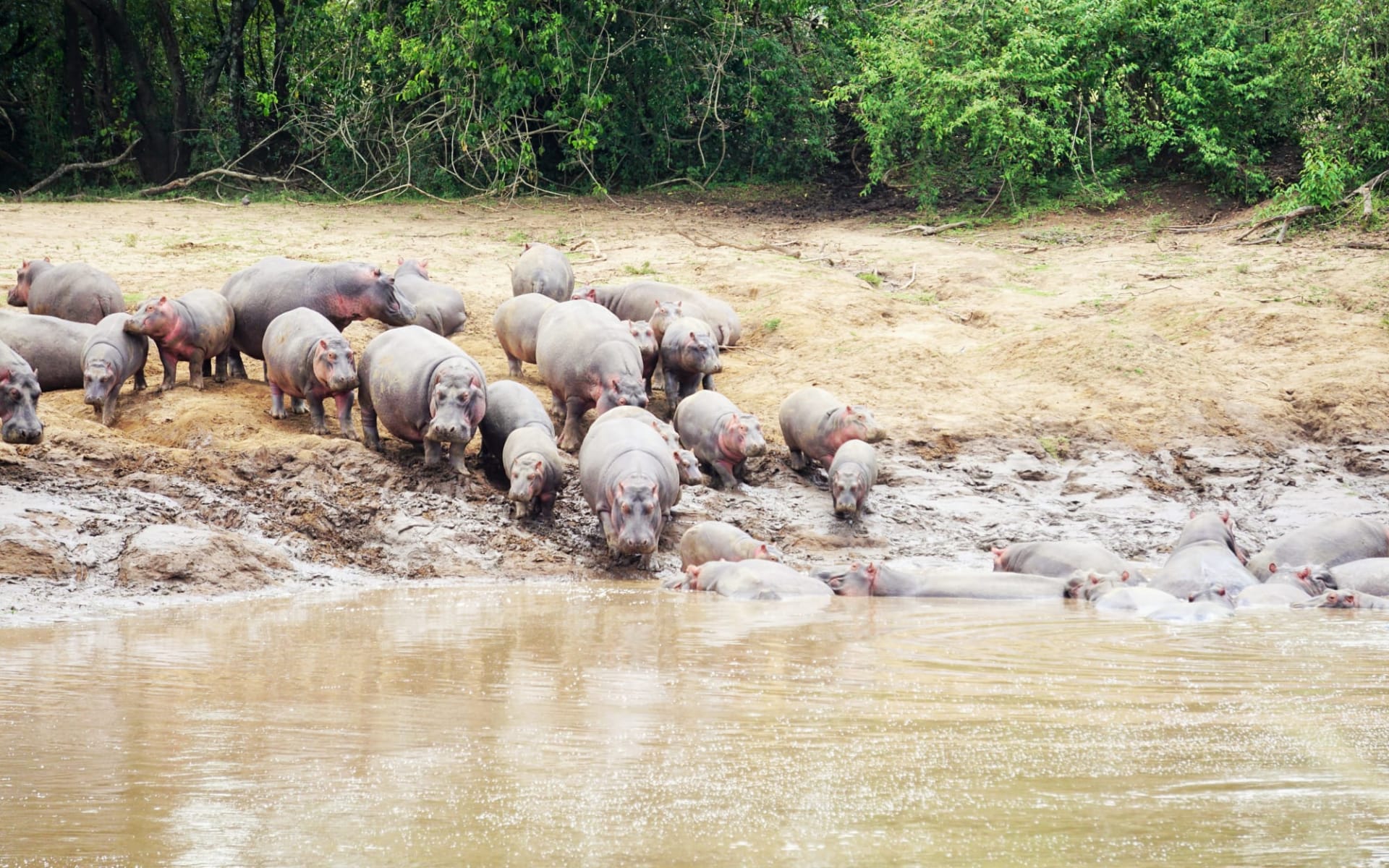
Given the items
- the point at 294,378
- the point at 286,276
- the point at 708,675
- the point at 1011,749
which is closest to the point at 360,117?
the point at 286,276

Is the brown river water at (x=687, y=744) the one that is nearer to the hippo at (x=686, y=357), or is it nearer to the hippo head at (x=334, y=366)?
the hippo head at (x=334, y=366)

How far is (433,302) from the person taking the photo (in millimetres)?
10578

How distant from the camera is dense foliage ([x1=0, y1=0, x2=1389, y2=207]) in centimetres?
1491

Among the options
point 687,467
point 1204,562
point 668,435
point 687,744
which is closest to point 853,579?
point 687,467

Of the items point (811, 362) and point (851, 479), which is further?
point (811, 362)

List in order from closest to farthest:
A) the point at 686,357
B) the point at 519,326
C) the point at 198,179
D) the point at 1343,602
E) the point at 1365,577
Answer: the point at 1343,602 < the point at 1365,577 < the point at 686,357 < the point at 519,326 < the point at 198,179

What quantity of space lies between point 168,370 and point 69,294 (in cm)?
138

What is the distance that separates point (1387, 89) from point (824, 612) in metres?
10.6

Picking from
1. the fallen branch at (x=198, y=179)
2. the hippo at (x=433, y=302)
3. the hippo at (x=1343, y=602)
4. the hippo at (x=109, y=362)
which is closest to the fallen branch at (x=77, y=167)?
the fallen branch at (x=198, y=179)

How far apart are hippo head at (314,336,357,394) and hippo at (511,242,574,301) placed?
283 cm

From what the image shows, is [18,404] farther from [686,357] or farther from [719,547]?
[686,357]

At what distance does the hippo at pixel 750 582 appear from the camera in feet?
22.4

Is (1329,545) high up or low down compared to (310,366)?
down

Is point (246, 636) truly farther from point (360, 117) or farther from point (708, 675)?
point (360, 117)
